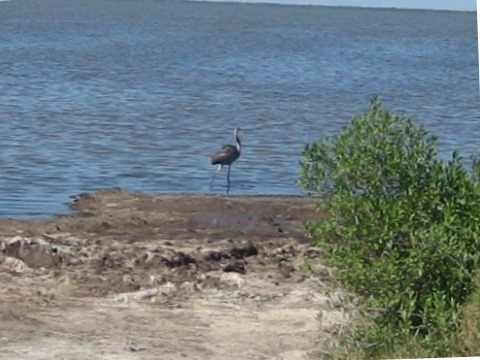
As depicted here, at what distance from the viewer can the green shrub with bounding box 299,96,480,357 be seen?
26.6 ft

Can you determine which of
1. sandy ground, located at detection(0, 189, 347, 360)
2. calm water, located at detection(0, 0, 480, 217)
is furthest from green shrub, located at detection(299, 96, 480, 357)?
calm water, located at detection(0, 0, 480, 217)

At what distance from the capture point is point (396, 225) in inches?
321

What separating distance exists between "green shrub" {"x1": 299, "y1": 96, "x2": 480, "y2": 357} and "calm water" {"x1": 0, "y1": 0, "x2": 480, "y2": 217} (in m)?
6.02

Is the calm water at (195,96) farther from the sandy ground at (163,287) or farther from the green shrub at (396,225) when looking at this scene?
the green shrub at (396,225)

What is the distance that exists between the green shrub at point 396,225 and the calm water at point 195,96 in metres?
6.02

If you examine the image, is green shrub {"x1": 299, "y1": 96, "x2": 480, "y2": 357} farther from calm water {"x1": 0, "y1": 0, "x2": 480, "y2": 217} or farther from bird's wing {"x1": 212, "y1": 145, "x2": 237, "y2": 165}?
bird's wing {"x1": 212, "y1": 145, "x2": 237, "y2": 165}

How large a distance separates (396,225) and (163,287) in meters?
2.98

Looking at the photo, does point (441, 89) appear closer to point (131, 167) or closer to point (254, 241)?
point (131, 167)

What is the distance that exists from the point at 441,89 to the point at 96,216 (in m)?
14.9

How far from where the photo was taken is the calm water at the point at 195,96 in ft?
55.2

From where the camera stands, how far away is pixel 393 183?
27.5 feet

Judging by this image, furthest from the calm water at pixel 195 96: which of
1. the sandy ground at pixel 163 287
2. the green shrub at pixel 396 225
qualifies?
the green shrub at pixel 396 225

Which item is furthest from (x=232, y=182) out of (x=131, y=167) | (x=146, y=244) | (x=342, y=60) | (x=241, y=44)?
(x=241, y=44)

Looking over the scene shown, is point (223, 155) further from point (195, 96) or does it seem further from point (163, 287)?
point (195, 96)
